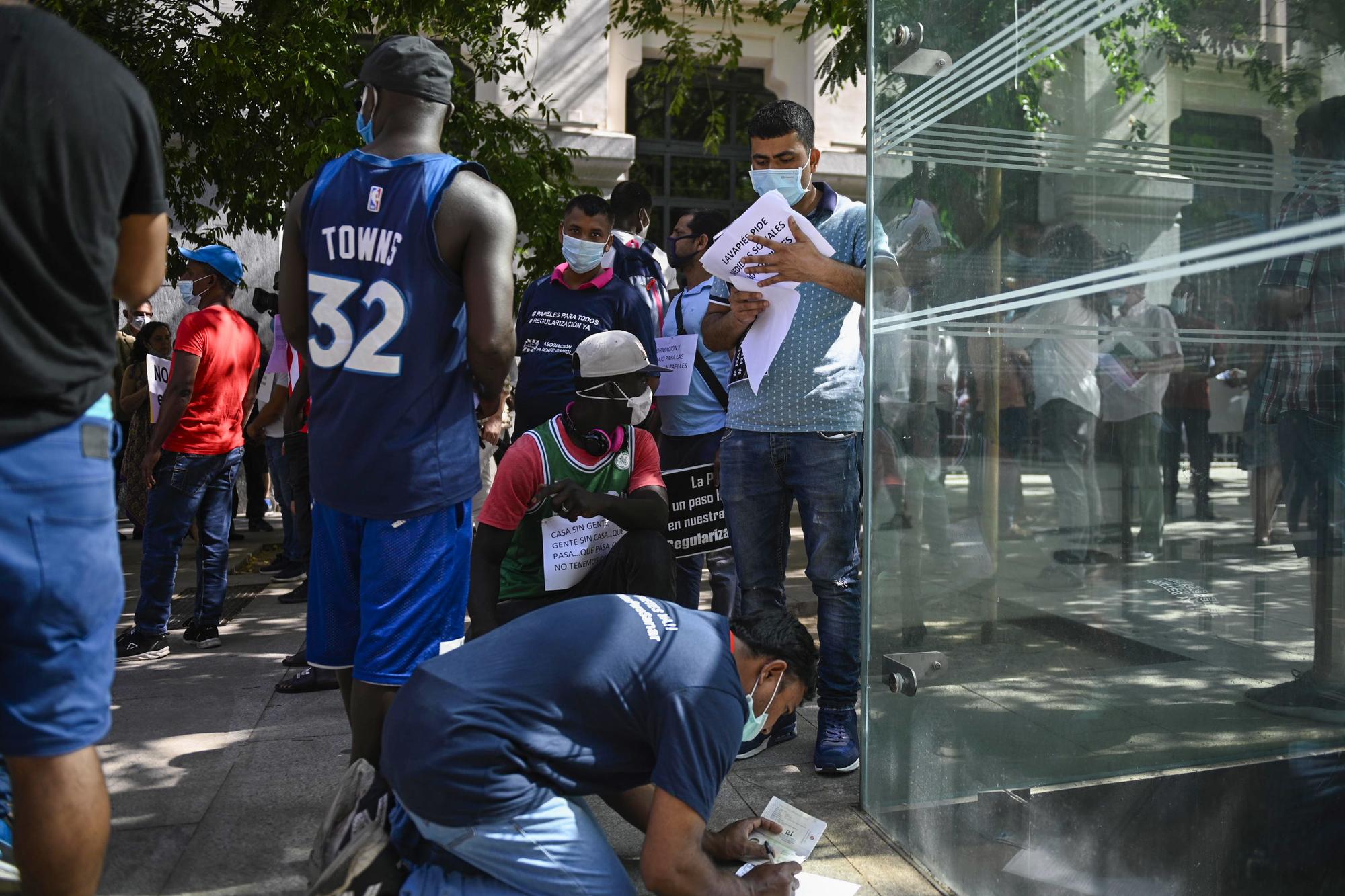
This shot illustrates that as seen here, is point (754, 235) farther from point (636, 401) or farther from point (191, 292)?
point (191, 292)

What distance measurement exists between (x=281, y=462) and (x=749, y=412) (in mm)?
4664

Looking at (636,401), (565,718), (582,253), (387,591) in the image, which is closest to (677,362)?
(582,253)

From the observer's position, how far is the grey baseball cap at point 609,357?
3.91m

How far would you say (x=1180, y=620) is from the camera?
7.58 ft

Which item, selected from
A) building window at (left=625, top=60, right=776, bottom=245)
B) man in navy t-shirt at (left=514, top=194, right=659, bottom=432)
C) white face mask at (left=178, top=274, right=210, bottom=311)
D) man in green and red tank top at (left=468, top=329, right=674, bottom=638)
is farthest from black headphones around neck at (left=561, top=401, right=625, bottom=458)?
building window at (left=625, top=60, right=776, bottom=245)

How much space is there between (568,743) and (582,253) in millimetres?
2870

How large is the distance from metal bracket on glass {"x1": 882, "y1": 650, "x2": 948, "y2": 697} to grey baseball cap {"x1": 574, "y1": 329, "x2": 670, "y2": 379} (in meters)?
1.25

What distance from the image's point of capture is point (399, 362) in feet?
9.46

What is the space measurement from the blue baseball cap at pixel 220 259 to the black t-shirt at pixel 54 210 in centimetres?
387

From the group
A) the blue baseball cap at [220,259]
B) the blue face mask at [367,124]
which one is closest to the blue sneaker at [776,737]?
the blue face mask at [367,124]

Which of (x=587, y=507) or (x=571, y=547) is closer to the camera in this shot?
(x=587, y=507)

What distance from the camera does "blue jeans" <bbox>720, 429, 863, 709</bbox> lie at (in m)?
3.86

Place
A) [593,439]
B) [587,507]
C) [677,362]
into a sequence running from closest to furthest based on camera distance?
[587,507] → [593,439] → [677,362]

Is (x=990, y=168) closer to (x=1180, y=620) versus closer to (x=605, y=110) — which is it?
(x=1180, y=620)
